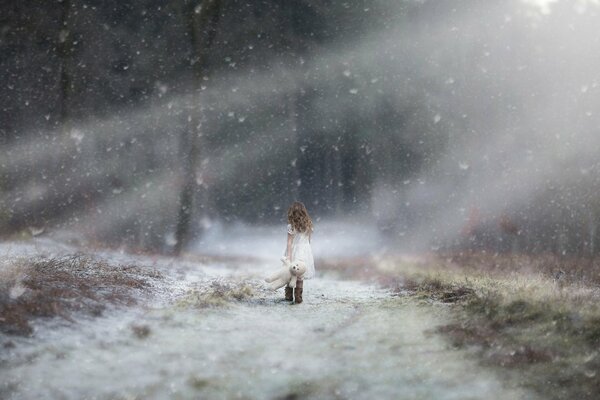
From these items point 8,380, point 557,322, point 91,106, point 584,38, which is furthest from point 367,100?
point 8,380

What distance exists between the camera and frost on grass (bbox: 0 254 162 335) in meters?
7.25

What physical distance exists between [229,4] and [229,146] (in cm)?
829

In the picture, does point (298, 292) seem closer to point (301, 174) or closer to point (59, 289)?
point (59, 289)

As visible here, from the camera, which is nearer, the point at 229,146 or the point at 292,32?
Answer: the point at 292,32

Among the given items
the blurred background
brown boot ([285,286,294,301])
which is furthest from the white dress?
the blurred background

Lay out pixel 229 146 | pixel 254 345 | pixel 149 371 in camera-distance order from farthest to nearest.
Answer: pixel 229 146 → pixel 254 345 → pixel 149 371

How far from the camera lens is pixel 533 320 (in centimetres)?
793

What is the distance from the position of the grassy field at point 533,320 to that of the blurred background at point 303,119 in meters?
7.99

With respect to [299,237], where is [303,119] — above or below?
above

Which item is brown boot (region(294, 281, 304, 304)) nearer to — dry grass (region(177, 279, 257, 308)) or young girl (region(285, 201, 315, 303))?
young girl (region(285, 201, 315, 303))

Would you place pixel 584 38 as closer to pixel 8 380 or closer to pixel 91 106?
pixel 91 106

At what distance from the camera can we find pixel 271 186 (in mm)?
30719

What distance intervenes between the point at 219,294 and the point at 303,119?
60.9ft

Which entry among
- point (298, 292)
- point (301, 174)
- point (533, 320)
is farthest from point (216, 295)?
point (301, 174)
